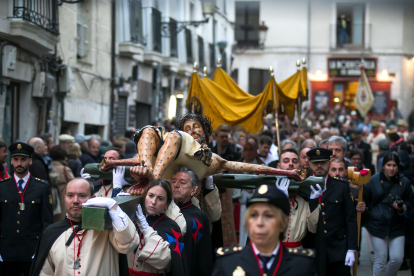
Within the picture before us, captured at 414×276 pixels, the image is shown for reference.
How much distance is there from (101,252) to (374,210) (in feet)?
13.0

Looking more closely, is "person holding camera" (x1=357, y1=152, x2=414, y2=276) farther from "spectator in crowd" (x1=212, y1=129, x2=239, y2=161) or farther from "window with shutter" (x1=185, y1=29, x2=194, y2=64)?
"window with shutter" (x1=185, y1=29, x2=194, y2=64)

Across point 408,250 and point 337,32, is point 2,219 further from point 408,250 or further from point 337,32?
point 337,32

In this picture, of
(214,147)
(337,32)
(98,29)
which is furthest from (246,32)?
(214,147)

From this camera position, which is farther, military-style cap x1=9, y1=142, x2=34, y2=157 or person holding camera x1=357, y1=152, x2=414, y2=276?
person holding camera x1=357, y1=152, x2=414, y2=276

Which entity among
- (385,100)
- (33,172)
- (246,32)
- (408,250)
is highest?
(246,32)

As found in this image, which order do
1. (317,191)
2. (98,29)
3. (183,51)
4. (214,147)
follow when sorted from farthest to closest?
(183,51)
(98,29)
(214,147)
(317,191)

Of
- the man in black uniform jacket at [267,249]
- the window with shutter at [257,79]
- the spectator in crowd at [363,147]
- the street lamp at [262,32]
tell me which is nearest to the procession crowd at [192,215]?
the man in black uniform jacket at [267,249]

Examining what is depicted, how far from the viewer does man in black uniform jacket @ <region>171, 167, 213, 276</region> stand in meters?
4.69

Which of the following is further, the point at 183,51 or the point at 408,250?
the point at 183,51

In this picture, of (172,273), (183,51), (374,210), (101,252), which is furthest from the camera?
(183,51)

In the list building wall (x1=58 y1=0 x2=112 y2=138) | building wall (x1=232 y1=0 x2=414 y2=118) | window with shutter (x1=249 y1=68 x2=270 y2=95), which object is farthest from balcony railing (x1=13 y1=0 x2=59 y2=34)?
window with shutter (x1=249 y1=68 x2=270 y2=95)

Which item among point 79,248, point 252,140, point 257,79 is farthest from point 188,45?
point 79,248

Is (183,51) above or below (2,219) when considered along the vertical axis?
above

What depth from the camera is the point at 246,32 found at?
31.0m
